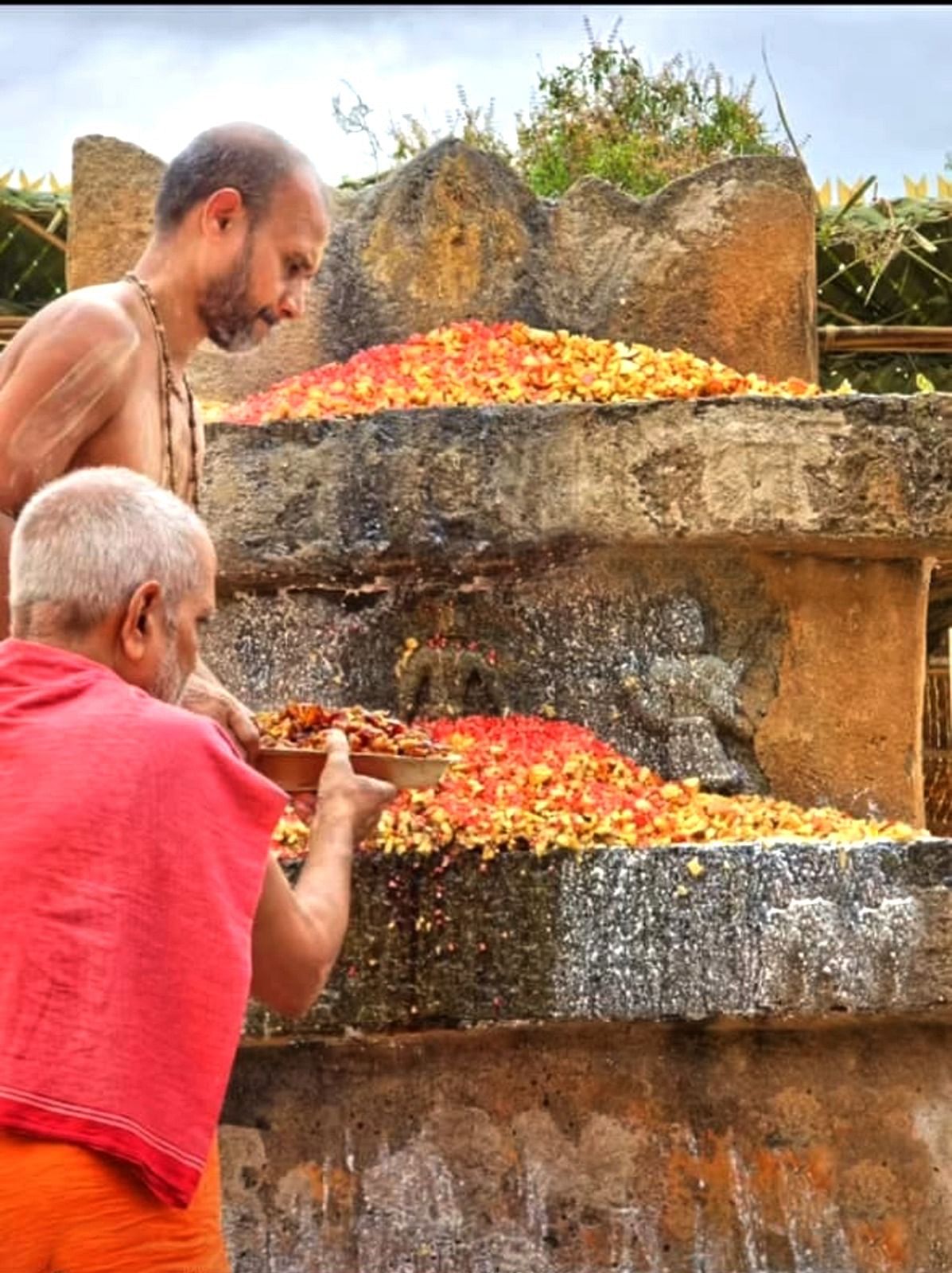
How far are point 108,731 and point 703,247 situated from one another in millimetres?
3728

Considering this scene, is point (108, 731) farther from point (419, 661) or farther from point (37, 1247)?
point (419, 661)

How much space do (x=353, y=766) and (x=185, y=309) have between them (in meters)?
0.78

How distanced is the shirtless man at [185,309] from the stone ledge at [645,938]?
0.82 metres

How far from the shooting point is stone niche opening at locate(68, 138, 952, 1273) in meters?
4.32

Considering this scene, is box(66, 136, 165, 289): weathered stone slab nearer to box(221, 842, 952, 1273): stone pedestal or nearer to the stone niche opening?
the stone niche opening

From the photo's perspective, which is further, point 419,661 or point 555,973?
point 419,661

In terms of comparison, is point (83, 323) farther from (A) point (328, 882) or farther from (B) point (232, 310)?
(A) point (328, 882)

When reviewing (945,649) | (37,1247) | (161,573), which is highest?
(945,649)

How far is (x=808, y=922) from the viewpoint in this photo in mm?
4297

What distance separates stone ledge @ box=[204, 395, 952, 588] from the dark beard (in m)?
1.07

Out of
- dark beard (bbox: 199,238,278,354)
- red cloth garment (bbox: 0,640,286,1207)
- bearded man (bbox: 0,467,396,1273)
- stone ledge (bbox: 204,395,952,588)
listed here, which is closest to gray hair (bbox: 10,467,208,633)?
bearded man (bbox: 0,467,396,1273)

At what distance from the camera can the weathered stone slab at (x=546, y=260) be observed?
19.8 feet

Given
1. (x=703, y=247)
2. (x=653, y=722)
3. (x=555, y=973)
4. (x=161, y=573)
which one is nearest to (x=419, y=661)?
(x=653, y=722)

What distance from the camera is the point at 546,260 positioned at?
6129 mm
